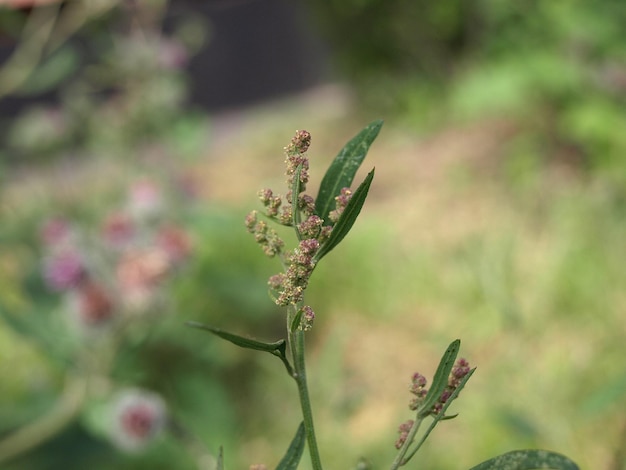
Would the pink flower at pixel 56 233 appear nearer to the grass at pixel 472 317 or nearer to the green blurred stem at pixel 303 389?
the grass at pixel 472 317

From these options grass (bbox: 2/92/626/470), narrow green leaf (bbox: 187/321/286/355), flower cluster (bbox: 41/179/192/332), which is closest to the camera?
narrow green leaf (bbox: 187/321/286/355)

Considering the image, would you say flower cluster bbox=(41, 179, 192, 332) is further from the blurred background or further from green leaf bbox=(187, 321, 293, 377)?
green leaf bbox=(187, 321, 293, 377)

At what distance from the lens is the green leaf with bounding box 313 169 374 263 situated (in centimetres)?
32

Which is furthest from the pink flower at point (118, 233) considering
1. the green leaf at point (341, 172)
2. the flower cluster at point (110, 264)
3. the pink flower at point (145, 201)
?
the green leaf at point (341, 172)

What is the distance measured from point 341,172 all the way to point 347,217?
4 cm

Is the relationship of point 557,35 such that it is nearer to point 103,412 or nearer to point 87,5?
Result: point 87,5

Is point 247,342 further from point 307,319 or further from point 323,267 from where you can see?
point 323,267

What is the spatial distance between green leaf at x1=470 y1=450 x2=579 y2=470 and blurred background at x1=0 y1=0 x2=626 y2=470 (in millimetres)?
310

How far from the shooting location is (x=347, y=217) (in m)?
0.33

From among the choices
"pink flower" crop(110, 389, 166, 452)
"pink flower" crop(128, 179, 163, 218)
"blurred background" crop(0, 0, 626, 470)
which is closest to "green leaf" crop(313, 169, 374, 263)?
"blurred background" crop(0, 0, 626, 470)

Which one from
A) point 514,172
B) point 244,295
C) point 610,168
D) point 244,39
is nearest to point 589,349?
point 244,295

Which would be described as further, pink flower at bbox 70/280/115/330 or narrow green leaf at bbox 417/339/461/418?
pink flower at bbox 70/280/115/330

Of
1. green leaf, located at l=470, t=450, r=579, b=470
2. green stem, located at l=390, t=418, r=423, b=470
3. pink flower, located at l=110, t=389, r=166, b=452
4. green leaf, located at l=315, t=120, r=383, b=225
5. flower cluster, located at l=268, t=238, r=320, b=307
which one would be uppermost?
pink flower, located at l=110, t=389, r=166, b=452

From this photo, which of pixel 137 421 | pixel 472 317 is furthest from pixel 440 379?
pixel 472 317
